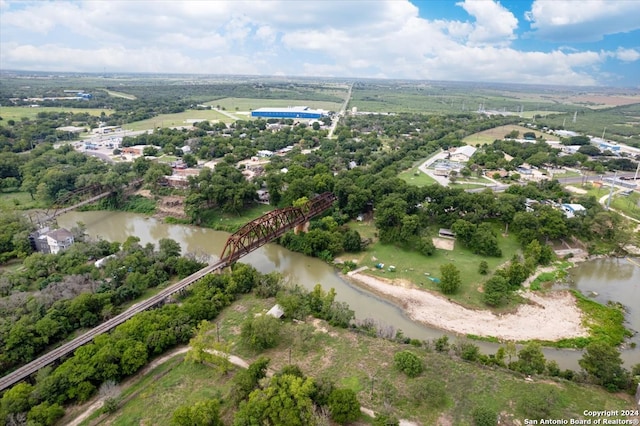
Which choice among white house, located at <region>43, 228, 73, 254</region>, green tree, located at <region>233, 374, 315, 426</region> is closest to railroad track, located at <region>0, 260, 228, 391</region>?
green tree, located at <region>233, 374, 315, 426</region>

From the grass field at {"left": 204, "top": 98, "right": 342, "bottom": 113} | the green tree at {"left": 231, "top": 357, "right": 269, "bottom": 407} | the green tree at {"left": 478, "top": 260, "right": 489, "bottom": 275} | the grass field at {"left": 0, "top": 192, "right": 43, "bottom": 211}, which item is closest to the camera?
the green tree at {"left": 231, "top": 357, "right": 269, "bottom": 407}

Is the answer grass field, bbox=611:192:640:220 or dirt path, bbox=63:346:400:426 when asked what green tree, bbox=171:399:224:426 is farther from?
grass field, bbox=611:192:640:220

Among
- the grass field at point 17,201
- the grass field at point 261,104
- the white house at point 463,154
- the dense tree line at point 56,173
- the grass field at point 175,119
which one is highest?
the grass field at point 261,104

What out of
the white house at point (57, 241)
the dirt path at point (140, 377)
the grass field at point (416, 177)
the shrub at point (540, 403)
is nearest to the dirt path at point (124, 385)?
the dirt path at point (140, 377)

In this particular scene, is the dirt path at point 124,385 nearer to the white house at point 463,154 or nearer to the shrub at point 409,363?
the shrub at point 409,363

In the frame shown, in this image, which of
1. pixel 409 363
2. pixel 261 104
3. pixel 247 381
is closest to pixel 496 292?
pixel 409 363

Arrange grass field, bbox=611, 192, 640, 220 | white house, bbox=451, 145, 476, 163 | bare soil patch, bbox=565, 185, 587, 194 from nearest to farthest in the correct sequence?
grass field, bbox=611, 192, 640, 220
bare soil patch, bbox=565, 185, 587, 194
white house, bbox=451, 145, 476, 163

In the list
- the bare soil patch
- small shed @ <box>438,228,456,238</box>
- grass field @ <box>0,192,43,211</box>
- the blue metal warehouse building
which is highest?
the blue metal warehouse building
